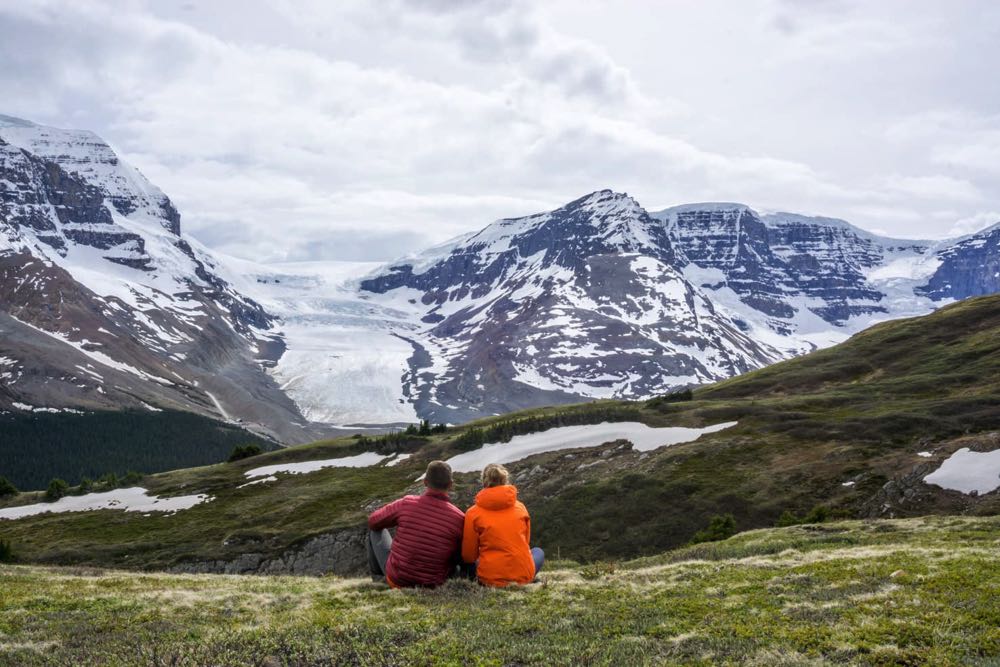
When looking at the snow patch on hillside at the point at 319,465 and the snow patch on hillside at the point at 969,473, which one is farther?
the snow patch on hillside at the point at 319,465

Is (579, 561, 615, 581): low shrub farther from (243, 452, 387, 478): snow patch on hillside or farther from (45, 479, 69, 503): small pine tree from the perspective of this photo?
(45, 479, 69, 503): small pine tree

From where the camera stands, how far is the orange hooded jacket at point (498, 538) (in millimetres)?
18250

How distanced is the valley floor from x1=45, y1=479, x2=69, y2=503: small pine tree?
7956cm

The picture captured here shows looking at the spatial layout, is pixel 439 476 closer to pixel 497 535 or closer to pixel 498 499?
pixel 498 499

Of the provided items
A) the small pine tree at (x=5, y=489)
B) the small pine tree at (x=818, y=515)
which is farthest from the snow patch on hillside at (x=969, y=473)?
the small pine tree at (x=5, y=489)

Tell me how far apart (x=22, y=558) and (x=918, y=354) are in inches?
4387

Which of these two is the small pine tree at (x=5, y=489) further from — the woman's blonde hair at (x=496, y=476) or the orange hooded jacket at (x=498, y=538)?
the woman's blonde hair at (x=496, y=476)

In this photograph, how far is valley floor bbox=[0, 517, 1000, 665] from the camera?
41.2 ft

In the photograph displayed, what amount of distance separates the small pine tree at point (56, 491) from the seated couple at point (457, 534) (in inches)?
3556

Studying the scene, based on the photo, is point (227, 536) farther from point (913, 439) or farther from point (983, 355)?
point (983, 355)

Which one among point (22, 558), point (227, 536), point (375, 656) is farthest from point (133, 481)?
point (375, 656)

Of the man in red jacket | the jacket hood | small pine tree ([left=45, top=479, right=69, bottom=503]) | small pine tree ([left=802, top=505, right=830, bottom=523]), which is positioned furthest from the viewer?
small pine tree ([left=45, top=479, right=69, bottom=503])

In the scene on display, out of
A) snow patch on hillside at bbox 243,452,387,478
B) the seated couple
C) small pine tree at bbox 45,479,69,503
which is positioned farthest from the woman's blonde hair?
small pine tree at bbox 45,479,69,503

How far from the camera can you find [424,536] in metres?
18.9
